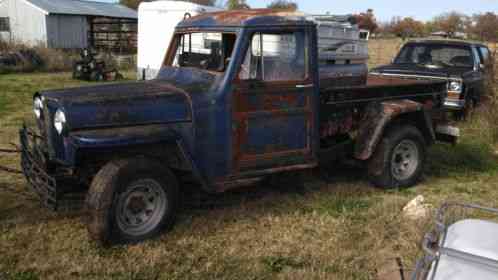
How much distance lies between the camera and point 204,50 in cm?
516

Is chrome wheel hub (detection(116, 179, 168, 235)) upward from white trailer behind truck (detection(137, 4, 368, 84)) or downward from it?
downward

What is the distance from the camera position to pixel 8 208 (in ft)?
16.3

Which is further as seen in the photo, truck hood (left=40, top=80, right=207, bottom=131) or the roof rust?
the roof rust

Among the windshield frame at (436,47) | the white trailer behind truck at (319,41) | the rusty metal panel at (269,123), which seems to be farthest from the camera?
the windshield frame at (436,47)

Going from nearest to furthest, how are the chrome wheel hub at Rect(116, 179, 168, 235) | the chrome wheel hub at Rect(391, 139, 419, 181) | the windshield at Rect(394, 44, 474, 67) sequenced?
the chrome wheel hub at Rect(116, 179, 168, 235)
the chrome wheel hub at Rect(391, 139, 419, 181)
the windshield at Rect(394, 44, 474, 67)

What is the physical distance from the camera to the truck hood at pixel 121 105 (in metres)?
4.07

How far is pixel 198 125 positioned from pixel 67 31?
2340 centimetres

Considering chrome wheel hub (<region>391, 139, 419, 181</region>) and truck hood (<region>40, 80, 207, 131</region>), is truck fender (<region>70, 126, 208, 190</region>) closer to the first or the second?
truck hood (<region>40, 80, 207, 131</region>)

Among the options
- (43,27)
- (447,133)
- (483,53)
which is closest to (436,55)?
(483,53)

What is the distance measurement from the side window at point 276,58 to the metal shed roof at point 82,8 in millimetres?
22371

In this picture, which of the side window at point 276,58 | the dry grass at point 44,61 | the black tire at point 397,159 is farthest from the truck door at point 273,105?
the dry grass at point 44,61

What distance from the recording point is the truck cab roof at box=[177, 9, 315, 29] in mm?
4750

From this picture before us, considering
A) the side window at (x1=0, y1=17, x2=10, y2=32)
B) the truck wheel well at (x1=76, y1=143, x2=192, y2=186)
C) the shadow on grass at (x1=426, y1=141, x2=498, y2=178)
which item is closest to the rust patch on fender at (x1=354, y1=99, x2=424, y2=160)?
the shadow on grass at (x1=426, y1=141, x2=498, y2=178)

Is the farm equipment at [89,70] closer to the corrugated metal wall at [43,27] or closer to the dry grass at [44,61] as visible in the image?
the dry grass at [44,61]
